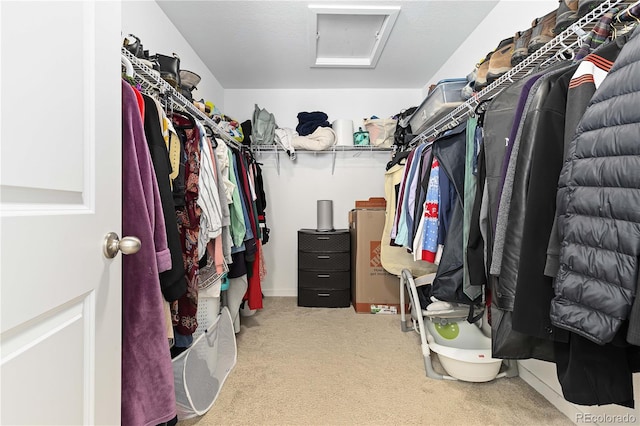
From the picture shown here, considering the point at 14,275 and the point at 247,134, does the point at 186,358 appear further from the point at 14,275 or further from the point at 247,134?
the point at 247,134

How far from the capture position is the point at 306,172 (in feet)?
10.9

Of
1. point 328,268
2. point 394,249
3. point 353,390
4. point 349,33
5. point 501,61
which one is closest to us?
point 501,61

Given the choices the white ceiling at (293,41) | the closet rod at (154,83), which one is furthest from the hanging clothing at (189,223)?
the white ceiling at (293,41)

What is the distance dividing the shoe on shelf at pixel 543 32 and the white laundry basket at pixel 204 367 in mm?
1930

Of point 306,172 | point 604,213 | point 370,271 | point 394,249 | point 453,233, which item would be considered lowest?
point 370,271

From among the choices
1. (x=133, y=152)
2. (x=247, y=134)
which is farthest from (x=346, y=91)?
(x=133, y=152)

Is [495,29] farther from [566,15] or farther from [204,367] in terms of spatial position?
[204,367]

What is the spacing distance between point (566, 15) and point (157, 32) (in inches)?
82.9

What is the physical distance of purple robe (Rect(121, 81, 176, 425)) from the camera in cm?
78

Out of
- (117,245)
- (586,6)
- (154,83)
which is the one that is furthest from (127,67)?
(586,6)

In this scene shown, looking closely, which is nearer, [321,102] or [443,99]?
[443,99]

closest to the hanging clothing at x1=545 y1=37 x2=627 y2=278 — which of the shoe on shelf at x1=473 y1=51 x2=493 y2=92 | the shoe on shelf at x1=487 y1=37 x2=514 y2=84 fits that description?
the shoe on shelf at x1=487 y1=37 x2=514 y2=84

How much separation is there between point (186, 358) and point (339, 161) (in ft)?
8.04

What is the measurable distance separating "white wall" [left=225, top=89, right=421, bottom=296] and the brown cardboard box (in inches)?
21.2
